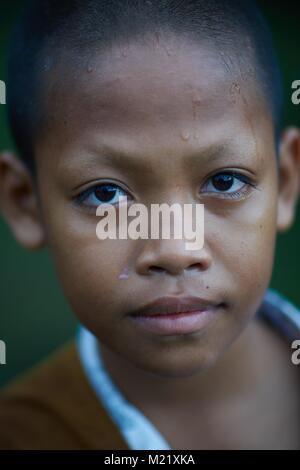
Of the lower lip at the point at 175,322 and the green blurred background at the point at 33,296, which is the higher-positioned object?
the green blurred background at the point at 33,296

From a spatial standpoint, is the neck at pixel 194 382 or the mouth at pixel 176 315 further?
the neck at pixel 194 382

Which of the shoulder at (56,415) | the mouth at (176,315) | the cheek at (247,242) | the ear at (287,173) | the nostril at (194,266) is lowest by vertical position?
the shoulder at (56,415)

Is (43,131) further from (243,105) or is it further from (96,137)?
(243,105)

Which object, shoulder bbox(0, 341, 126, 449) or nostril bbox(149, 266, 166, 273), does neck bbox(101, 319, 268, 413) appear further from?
nostril bbox(149, 266, 166, 273)

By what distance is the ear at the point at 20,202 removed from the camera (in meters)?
0.93

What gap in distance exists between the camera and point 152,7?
0.72 meters

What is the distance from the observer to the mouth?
0.75 metres

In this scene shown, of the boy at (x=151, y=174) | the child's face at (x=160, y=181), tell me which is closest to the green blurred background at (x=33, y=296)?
the boy at (x=151, y=174)

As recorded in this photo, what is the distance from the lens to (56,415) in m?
0.94

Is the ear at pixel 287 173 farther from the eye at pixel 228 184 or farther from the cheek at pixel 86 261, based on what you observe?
the cheek at pixel 86 261

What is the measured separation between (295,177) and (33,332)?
0.82 meters

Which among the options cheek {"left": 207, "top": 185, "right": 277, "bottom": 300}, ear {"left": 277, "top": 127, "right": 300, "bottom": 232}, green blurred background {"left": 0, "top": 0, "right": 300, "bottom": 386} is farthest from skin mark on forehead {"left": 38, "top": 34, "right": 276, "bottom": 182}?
green blurred background {"left": 0, "top": 0, "right": 300, "bottom": 386}
